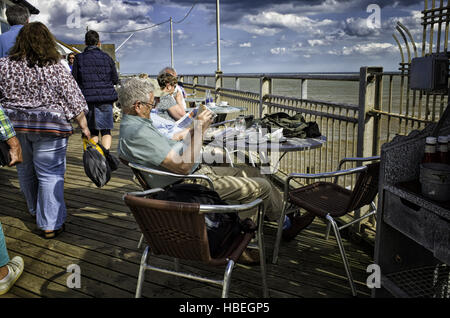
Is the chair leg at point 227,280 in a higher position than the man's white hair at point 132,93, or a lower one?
lower

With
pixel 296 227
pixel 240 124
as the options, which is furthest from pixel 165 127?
pixel 296 227

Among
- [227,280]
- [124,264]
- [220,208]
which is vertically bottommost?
[124,264]

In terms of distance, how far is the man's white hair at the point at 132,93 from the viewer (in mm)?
2441

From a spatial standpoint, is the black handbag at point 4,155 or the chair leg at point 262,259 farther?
the black handbag at point 4,155

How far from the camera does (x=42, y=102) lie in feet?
9.42

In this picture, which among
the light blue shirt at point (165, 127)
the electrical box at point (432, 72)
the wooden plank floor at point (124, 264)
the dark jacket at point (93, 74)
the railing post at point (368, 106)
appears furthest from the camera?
the dark jacket at point (93, 74)

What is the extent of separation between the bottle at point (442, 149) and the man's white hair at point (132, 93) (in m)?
1.75

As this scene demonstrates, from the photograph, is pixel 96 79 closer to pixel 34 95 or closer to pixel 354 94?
pixel 34 95

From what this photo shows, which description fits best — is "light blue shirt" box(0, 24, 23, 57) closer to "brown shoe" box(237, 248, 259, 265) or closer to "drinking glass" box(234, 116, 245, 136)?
"drinking glass" box(234, 116, 245, 136)

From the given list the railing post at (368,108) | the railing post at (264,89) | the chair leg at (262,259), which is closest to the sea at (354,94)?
the railing post at (368,108)

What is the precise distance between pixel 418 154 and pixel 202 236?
123 cm

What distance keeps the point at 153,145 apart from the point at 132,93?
0.40 m

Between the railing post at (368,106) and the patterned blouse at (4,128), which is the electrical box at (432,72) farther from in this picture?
the patterned blouse at (4,128)
